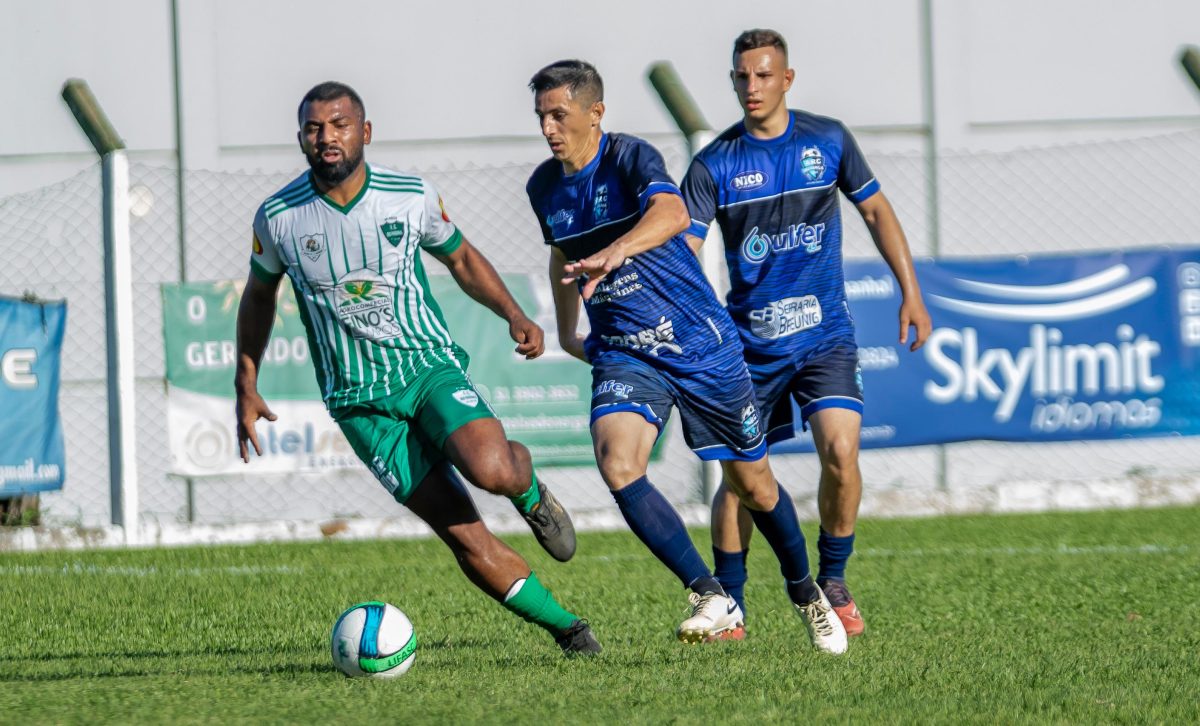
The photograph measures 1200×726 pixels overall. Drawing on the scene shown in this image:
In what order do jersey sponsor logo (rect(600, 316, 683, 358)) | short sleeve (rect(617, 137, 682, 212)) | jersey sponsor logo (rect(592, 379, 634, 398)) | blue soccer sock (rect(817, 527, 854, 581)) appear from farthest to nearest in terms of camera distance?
blue soccer sock (rect(817, 527, 854, 581)), jersey sponsor logo (rect(600, 316, 683, 358)), jersey sponsor logo (rect(592, 379, 634, 398)), short sleeve (rect(617, 137, 682, 212))

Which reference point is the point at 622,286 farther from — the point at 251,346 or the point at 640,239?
the point at 251,346

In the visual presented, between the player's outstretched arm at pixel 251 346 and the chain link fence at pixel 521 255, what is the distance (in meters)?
5.44

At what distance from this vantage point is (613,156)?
5.97m

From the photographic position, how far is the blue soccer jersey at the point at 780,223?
6.67m

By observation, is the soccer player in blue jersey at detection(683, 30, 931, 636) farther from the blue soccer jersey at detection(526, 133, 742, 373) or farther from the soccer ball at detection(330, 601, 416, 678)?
the soccer ball at detection(330, 601, 416, 678)

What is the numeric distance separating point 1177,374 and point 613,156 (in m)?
6.84

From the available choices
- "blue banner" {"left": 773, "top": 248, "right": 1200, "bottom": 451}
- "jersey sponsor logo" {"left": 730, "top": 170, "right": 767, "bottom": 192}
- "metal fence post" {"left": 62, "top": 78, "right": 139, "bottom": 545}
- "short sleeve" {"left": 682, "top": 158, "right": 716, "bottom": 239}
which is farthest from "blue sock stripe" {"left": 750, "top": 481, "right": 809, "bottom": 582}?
"metal fence post" {"left": 62, "top": 78, "right": 139, "bottom": 545}

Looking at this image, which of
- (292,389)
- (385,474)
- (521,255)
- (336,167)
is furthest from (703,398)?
(521,255)

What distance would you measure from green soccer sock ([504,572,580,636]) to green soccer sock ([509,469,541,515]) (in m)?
0.28

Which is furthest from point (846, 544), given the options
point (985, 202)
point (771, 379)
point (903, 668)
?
point (985, 202)

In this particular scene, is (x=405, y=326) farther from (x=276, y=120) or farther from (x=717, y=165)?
(x=276, y=120)

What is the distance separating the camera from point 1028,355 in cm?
1132

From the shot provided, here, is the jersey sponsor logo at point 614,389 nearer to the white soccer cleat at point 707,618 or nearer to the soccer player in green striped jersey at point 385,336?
the soccer player in green striped jersey at point 385,336

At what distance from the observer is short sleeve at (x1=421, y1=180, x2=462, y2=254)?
5820 mm
